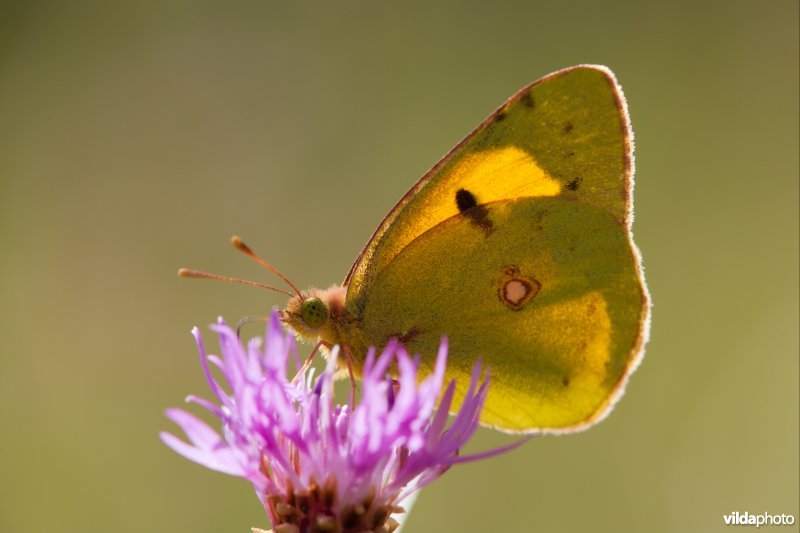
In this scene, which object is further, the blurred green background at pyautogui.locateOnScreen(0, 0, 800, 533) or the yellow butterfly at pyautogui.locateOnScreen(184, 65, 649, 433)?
the blurred green background at pyautogui.locateOnScreen(0, 0, 800, 533)

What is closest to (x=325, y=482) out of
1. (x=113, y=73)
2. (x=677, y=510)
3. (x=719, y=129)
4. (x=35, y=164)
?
(x=677, y=510)

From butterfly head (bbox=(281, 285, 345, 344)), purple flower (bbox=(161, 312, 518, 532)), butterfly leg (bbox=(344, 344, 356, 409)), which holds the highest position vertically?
butterfly head (bbox=(281, 285, 345, 344))

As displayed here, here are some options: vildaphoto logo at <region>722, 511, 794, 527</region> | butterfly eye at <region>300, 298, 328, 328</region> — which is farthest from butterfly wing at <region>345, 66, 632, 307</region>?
vildaphoto logo at <region>722, 511, 794, 527</region>

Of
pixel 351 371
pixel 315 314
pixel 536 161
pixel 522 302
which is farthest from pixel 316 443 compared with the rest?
pixel 536 161

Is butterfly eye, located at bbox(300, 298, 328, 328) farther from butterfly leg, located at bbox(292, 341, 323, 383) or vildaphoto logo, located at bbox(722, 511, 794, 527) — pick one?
vildaphoto logo, located at bbox(722, 511, 794, 527)

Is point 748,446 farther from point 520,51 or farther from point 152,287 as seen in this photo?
point 152,287

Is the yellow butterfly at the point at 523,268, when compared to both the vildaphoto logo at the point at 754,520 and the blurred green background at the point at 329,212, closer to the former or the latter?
the vildaphoto logo at the point at 754,520

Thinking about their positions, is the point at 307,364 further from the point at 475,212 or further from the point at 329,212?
the point at 329,212
